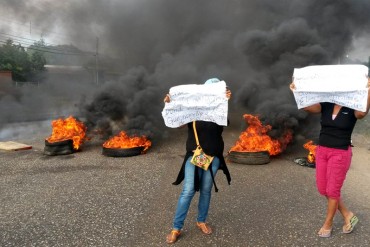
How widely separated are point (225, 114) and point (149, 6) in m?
13.9

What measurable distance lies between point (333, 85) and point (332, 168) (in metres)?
0.91

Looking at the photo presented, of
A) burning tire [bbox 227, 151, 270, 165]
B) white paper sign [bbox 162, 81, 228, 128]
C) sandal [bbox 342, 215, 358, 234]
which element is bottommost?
sandal [bbox 342, 215, 358, 234]

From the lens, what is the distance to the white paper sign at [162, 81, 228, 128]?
12.4ft

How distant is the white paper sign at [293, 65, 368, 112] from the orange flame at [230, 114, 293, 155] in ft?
12.7

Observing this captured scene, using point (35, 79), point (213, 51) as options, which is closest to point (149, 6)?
point (213, 51)

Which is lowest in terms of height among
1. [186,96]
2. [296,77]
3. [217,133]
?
[217,133]

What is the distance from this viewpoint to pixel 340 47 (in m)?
12.3

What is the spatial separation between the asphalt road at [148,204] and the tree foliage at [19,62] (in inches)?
947

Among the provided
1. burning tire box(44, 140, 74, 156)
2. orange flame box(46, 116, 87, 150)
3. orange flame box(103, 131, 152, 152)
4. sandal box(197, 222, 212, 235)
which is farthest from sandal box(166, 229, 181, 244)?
orange flame box(46, 116, 87, 150)

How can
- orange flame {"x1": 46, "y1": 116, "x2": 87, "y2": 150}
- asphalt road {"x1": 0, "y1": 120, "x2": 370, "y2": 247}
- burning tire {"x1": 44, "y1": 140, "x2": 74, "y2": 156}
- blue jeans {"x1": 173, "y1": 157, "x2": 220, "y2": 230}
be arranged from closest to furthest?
blue jeans {"x1": 173, "y1": 157, "x2": 220, "y2": 230} → asphalt road {"x1": 0, "y1": 120, "x2": 370, "y2": 247} → burning tire {"x1": 44, "y1": 140, "x2": 74, "y2": 156} → orange flame {"x1": 46, "y1": 116, "x2": 87, "y2": 150}

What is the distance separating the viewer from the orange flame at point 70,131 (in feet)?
28.9

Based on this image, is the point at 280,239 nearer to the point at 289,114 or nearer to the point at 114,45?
the point at 289,114

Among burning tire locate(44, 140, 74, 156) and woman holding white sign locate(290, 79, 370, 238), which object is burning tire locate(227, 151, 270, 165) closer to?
woman holding white sign locate(290, 79, 370, 238)

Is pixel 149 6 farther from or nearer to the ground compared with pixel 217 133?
farther from the ground
